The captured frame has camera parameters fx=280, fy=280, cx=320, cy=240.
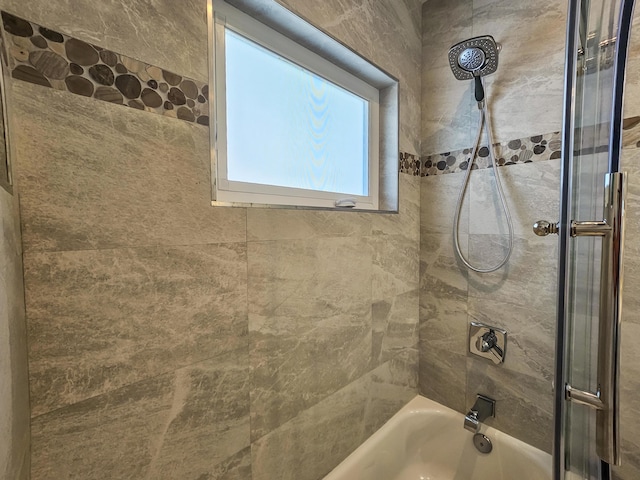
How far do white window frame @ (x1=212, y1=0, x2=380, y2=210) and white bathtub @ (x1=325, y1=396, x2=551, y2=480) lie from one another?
106 cm

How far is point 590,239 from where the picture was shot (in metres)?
0.60

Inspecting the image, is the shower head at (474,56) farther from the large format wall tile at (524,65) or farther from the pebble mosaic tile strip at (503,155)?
the pebble mosaic tile strip at (503,155)

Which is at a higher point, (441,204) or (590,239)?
(441,204)

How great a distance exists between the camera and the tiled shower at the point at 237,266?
548 mm

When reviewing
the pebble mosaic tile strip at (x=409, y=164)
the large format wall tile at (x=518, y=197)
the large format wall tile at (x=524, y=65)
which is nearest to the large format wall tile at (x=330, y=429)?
the large format wall tile at (x=518, y=197)

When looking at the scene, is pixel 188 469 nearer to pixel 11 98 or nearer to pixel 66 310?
pixel 66 310

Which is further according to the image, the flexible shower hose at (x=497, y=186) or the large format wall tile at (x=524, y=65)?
the flexible shower hose at (x=497, y=186)

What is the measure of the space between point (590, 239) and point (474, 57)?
858mm

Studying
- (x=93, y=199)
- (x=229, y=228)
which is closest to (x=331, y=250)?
(x=229, y=228)

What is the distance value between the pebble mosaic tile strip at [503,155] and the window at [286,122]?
0.26 m

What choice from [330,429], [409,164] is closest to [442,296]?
[409,164]

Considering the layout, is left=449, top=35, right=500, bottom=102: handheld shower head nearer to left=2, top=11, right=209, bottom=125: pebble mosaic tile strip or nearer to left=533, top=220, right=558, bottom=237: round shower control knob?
left=533, top=220, right=558, bottom=237: round shower control knob

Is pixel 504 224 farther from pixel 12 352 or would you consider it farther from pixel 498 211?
pixel 12 352

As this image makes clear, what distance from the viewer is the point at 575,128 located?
1.88ft
